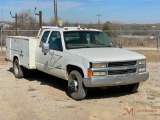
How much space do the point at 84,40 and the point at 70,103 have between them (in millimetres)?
2047

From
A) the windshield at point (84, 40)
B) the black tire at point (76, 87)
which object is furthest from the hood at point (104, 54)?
the black tire at point (76, 87)

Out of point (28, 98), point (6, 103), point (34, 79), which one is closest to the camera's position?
point (6, 103)

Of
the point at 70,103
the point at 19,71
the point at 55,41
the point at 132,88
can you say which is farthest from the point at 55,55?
the point at 19,71

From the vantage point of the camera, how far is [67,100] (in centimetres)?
745

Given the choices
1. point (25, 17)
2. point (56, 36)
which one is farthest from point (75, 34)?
point (25, 17)

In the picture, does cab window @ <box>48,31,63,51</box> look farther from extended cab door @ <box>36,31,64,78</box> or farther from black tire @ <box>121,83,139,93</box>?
black tire @ <box>121,83,139,93</box>

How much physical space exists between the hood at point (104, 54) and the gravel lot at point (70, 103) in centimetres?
102

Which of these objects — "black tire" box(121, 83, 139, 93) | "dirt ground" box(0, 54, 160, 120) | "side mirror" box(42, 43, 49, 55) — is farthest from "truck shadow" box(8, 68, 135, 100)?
"side mirror" box(42, 43, 49, 55)

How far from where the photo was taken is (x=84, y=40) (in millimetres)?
8445

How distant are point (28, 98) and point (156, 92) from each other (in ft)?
11.2

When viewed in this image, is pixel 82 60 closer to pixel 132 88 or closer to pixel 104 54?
pixel 104 54

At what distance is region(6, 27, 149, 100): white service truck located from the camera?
278 inches

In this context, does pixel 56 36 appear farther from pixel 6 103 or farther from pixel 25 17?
pixel 25 17

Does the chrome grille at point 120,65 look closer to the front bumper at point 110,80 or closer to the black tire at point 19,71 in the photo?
the front bumper at point 110,80
